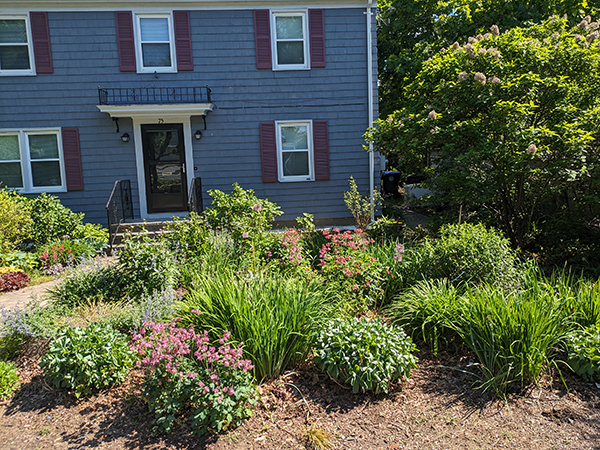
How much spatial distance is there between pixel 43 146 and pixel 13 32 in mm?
2455

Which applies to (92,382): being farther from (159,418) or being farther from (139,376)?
(159,418)

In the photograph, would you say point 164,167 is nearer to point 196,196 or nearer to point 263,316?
point 196,196

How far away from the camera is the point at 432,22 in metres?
13.0

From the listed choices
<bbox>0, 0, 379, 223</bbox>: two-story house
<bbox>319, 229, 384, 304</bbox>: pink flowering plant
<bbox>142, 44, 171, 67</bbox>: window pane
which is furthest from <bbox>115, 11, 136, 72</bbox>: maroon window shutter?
<bbox>319, 229, 384, 304</bbox>: pink flowering plant

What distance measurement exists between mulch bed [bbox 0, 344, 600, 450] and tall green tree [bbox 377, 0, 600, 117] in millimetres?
8765

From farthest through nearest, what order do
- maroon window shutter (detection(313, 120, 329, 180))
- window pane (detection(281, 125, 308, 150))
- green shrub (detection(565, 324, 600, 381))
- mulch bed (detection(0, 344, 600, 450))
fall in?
window pane (detection(281, 125, 308, 150)) → maroon window shutter (detection(313, 120, 329, 180)) → green shrub (detection(565, 324, 600, 381)) → mulch bed (detection(0, 344, 600, 450))

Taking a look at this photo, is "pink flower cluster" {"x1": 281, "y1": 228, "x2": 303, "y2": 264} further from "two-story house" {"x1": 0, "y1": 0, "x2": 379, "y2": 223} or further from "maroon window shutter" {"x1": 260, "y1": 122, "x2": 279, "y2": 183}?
"maroon window shutter" {"x1": 260, "y1": 122, "x2": 279, "y2": 183}

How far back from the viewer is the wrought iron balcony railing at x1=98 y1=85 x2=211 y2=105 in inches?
374

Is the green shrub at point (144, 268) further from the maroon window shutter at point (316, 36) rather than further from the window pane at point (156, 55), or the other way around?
the maroon window shutter at point (316, 36)

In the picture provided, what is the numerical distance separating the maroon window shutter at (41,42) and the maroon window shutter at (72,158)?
136cm

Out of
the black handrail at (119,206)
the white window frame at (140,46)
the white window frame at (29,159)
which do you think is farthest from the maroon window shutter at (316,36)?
the white window frame at (29,159)

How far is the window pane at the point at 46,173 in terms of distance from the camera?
9.69 m

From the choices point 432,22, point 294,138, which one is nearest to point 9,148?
Answer: point 294,138

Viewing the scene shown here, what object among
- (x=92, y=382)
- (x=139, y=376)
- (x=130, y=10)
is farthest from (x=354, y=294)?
(x=130, y=10)
